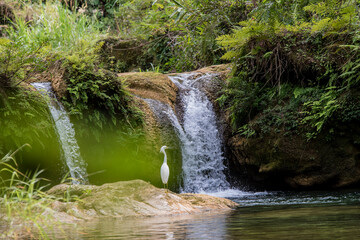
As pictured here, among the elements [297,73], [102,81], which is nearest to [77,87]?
[102,81]

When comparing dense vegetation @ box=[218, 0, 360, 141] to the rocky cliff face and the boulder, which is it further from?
the boulder

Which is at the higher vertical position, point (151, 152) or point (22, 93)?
point (22, 93)

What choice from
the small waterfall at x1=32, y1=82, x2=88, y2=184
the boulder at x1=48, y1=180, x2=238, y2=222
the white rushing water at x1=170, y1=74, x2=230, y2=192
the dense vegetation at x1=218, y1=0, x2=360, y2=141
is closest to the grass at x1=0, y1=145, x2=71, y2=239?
the boulder at x1=48, y1=180, x2=238, y2=222

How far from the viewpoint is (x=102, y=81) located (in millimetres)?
10250

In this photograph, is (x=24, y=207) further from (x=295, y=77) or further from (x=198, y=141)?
(x=295, y=77)

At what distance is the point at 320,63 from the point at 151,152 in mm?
4791

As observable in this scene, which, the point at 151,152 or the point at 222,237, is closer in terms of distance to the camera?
the point at 222,237

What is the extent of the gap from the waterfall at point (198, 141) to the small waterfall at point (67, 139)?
252 cm

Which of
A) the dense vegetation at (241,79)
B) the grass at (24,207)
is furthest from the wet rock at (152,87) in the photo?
the grass at (24,207)

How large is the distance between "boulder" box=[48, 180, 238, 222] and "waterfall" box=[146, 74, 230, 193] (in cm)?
423

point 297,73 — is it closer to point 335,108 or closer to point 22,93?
point 335,108

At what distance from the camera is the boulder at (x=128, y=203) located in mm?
5688

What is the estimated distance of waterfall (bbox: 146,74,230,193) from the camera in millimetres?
11023

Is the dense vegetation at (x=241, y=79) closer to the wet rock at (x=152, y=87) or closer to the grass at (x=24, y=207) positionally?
the wet rock at (x=152, y=87)
